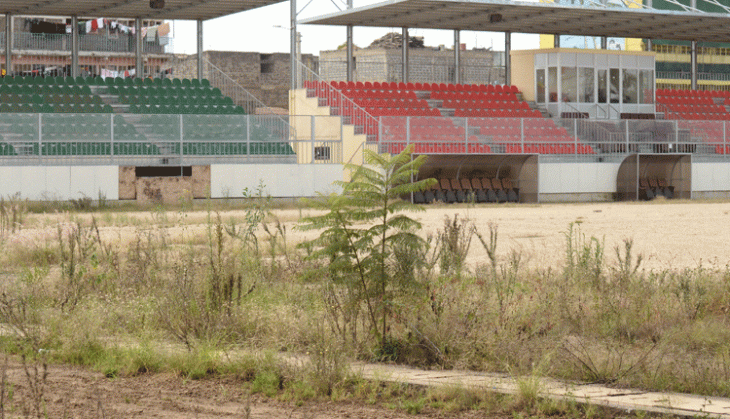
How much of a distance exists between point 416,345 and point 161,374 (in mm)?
Result: 2183

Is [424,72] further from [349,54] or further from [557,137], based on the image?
[557,137]

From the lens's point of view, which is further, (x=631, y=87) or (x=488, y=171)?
(x=631, y=87)

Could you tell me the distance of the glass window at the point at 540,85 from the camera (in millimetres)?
42062

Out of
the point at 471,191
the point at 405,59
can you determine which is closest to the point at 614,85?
the point at 405,59

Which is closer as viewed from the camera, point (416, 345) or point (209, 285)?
point (416, 345)

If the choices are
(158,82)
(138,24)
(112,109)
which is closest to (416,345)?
(112,109)

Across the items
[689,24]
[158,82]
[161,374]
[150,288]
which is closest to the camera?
[161,374]

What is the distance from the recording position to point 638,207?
99.3 ft

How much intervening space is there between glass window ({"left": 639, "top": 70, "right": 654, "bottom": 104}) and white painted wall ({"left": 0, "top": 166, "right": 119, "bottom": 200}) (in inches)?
1000

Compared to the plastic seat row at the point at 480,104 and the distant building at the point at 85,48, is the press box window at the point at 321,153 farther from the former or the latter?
the distant building at the point at 85,48

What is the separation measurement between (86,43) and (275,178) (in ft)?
149

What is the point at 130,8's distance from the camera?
3797 cm

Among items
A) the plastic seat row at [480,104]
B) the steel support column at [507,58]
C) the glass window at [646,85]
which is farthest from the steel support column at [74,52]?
the glass window at [646,85]

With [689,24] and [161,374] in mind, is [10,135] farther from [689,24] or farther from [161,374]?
[689,24]
